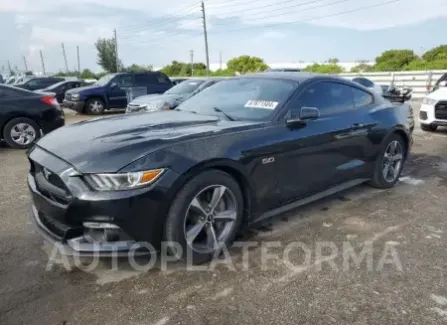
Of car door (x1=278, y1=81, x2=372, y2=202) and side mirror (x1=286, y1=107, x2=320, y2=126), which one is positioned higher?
side mirror (x1=286, y1=107, x2=320, y2=126)

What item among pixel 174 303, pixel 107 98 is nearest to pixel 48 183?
pixel 174 303

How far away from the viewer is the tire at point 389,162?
4.71 metres

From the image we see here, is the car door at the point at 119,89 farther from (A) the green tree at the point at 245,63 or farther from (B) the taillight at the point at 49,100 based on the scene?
(A) the green tree at the point at 245,63

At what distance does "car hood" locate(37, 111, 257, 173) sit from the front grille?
689 centimetres

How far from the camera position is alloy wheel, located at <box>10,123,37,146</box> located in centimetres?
777

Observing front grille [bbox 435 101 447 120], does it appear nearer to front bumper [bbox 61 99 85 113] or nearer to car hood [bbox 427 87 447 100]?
car hood [bbox 427 87 447 100]

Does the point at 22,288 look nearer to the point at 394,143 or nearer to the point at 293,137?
the point at 293,137

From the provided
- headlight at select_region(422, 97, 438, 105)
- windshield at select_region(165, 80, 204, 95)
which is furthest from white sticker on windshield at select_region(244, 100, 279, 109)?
windshield at select_region(165, 80, 204, 95)

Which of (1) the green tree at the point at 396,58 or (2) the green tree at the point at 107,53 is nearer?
(1) the green tree at the point at 396,58

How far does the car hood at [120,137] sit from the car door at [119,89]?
39.0 feet

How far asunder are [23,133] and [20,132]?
0.19ft

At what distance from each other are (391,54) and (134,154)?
4185 centimetres

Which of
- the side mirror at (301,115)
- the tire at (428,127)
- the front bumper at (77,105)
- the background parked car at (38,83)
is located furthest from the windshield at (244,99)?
the background parked car at (38,83)

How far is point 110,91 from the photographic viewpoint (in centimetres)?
1509
